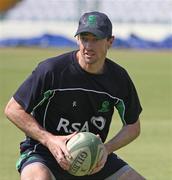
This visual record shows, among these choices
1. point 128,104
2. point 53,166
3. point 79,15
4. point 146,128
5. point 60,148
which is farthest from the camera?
point 79,15

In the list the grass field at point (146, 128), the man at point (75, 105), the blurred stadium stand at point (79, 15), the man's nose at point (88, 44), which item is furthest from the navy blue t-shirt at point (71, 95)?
the blurred stadium stand at point (79, 15)

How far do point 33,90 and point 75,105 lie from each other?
0.49m

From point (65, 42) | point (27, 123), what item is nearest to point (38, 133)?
point (27, 123)

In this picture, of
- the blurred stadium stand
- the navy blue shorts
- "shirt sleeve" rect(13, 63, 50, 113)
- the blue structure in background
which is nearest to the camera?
"shirt sleeve" rect(13, 63, 50, 113)

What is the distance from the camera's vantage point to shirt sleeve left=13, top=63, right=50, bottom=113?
23.2ft

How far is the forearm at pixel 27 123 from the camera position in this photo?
704cm

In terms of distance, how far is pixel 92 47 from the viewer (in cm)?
702

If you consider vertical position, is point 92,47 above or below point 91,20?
below

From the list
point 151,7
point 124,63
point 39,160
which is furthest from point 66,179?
point 151,7

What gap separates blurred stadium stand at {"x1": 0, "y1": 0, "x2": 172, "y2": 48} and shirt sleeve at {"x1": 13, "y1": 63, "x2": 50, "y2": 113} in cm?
4225

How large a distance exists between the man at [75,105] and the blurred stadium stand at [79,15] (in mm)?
41956

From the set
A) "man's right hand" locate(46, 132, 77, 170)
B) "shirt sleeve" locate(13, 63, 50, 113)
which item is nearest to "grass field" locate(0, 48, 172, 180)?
"shirt sleeve" locate(13, 63, 50, 113)

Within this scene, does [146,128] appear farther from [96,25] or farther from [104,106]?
[96,25]

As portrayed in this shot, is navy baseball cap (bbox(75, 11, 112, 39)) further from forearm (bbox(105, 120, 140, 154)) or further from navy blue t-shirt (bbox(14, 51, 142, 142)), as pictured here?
forearm (bbox(105, 120, 140, 154))
